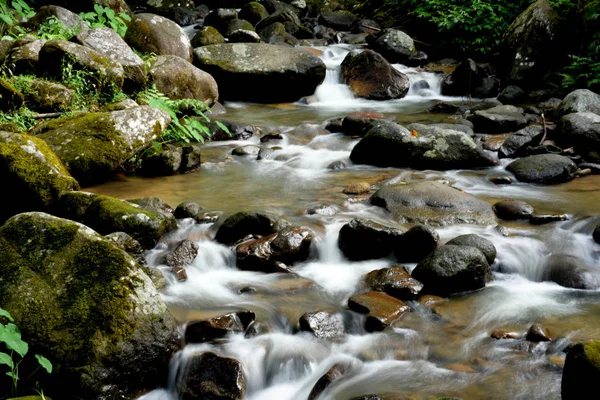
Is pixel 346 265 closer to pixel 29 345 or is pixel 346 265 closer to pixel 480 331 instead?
pixel 480 331

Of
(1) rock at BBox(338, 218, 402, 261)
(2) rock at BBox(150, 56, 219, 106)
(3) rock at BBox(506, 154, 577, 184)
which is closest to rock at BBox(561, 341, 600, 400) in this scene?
(1) rock at BBox(338, 218, 402, 261)

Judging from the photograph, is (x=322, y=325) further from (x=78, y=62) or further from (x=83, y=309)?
(x=78, y=62)

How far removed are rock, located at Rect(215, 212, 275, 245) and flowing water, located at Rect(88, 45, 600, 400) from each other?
181mm

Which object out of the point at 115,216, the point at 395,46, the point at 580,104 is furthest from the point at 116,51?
the point at 395,46

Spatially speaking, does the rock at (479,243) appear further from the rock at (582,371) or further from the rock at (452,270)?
the rock at (582,371)

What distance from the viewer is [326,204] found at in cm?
663

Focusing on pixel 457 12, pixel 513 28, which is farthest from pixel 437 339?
pixel 457 12

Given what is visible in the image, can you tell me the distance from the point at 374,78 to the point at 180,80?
5018 mm

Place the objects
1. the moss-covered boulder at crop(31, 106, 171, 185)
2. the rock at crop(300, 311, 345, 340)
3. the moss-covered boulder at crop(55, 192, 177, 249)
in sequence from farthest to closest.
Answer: the moss-covered boulder at crop(31, 106, 171, 185)
the moss-covered boulder at crop(55, 192, 177, 249)
the rock at crop(300, 311, 345, 340)

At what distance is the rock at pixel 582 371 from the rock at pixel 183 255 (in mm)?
3412

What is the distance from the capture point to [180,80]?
412 inches

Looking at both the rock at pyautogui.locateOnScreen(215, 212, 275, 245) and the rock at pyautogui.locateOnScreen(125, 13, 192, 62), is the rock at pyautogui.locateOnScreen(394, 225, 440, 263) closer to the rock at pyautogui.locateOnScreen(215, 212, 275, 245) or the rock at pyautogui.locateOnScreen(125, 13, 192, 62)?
the rock at pyautogui.locateOnScreen(215, 212, 275, 245)

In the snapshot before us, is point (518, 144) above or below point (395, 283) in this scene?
above

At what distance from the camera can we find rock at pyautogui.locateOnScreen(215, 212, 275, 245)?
5.70 meters
